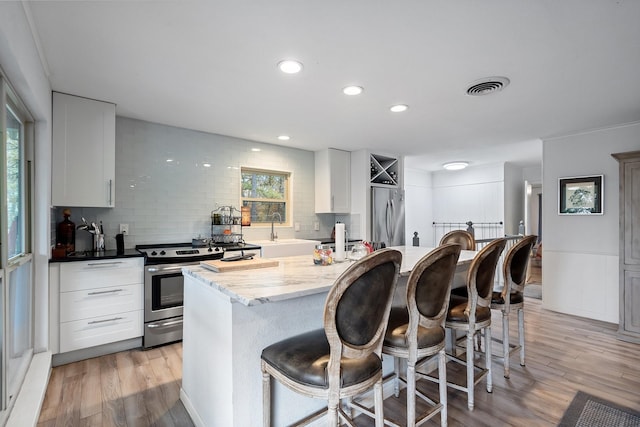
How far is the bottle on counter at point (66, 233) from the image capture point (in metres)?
3.00

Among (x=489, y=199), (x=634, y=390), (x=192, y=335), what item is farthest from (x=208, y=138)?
(x=489, y=199)

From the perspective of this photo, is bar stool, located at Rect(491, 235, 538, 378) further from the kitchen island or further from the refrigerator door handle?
the refrigerator door handle

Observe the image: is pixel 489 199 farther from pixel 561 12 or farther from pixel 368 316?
pixel 368 316

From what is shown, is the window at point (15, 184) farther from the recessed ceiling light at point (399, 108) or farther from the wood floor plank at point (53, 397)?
the recessed ceiling light at point (399, 108)

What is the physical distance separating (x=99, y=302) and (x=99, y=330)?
0.82ft

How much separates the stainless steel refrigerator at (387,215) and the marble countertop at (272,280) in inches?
115

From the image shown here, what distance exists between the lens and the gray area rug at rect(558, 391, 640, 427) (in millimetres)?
1942

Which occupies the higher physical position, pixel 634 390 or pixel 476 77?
pixel 476 77

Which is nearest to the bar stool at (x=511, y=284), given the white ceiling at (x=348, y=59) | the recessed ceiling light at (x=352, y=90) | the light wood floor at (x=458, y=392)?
the light wood floor at (x=458, y=392)

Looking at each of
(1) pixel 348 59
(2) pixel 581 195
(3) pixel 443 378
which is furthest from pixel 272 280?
(2) pixel 581 195

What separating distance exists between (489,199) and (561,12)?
18.2 ft

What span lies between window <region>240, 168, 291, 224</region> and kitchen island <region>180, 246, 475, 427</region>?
263 centimetres

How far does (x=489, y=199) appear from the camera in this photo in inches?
263

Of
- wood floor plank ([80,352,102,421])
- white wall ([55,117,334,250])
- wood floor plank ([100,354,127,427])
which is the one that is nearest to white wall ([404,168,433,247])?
white wall ([55,117,334,250])
